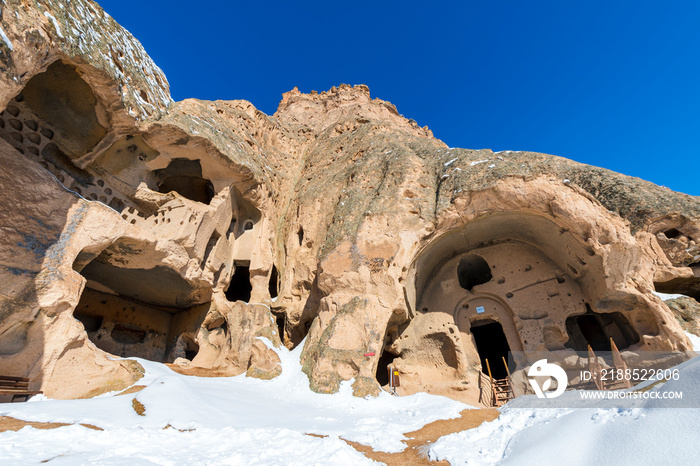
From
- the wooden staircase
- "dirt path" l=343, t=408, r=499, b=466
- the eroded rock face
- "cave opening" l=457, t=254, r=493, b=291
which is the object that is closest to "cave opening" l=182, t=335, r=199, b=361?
the eroded rock face

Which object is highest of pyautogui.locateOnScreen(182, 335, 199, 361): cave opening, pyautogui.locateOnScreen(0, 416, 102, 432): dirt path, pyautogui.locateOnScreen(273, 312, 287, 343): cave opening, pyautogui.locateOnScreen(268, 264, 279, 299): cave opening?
pyautogui.locateOnScreen(268, 264, 279, 299): cave opening

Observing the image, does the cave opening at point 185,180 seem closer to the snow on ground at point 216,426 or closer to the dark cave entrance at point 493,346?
the snow on ground at point 216,426

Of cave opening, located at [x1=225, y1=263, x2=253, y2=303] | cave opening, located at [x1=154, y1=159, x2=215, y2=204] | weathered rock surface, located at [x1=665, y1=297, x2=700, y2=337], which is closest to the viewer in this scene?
weathered rock surface, located at [x1=665, y1=297, x2=700, y2=337]

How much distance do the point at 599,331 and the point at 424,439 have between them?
10069mm

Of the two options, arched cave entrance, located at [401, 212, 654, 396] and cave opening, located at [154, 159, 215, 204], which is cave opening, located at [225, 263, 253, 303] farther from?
arched cave entrance, located at [401, 212, 654, 396]

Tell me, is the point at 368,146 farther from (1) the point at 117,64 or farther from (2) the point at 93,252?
(2) the point at 93,252

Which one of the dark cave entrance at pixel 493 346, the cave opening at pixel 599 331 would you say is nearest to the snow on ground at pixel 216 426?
the cave opening at pixel 599 331

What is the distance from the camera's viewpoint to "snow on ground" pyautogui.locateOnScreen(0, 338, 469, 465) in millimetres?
2809

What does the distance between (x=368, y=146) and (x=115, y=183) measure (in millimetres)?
9258

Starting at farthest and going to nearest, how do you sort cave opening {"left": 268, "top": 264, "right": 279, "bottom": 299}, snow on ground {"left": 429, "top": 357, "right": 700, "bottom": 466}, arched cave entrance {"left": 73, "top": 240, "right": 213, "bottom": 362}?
1. cave opening {"left": 268, "top": 264, "right": 279, "bottom": 299}
2. arched cave entrance {"left": 73, "top": 240, "right": 213, "bottom": 362}
3. snow on ground {"left": 429, "top": 357, "right": 700, "bottom": 466}

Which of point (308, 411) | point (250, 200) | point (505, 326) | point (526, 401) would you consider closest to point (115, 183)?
point (250, 200)

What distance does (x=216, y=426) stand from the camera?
3934 mm

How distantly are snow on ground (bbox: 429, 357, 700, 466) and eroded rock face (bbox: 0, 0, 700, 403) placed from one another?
13.5 feet

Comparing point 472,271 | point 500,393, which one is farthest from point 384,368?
point 472,271
